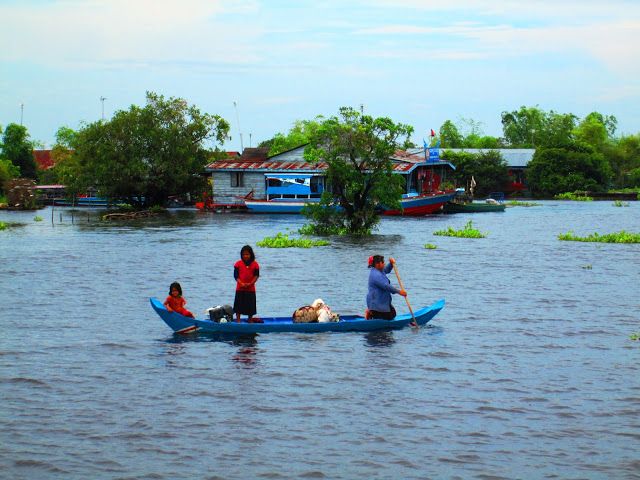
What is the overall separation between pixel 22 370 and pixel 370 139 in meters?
33.5

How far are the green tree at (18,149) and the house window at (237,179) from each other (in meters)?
32.1

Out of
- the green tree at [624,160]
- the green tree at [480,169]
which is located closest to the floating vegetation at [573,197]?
the green tree at [480,169]

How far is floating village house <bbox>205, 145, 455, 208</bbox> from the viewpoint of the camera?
250ft

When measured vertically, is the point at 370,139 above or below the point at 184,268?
above

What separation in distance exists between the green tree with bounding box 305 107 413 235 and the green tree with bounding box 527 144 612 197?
173ft

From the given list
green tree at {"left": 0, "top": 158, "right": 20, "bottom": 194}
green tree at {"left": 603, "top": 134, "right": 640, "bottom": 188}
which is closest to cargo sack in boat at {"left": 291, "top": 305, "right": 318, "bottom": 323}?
green tree at {"left": 0, "top": 158, "right": 20, "bottom": 194}

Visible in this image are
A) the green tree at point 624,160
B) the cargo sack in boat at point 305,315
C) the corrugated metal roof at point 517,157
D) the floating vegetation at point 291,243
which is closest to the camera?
the cargo sack in boat at point 305,315

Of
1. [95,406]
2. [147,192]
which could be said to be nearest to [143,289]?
[95,406]

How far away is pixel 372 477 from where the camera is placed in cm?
1162

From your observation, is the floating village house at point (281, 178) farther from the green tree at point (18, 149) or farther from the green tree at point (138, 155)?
the green tree at point (18, 149)

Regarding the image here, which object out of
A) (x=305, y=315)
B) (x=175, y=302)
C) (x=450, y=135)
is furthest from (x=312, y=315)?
(x=450, y=135)

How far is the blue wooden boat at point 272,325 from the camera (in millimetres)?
19578

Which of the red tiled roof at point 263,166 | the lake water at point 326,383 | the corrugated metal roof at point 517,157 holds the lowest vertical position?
the lake water at point 326,383

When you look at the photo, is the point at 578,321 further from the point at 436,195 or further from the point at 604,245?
the point at 436,195
